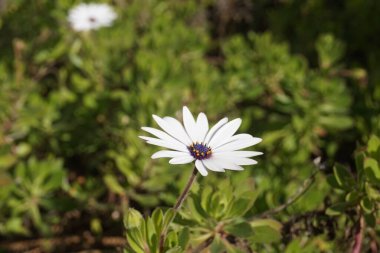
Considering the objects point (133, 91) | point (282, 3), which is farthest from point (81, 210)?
point (282, 3)

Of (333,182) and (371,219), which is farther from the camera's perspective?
(333,182)

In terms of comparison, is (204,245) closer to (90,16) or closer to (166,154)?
(166,154)

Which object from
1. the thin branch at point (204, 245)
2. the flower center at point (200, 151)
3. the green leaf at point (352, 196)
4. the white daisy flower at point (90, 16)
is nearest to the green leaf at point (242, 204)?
the thin branch at point (204, 245)

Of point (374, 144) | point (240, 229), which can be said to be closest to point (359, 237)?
point (374, 144)

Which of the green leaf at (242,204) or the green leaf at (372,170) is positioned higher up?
the green leaf at (372,170)

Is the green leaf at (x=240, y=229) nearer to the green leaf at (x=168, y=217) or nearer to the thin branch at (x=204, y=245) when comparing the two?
the thin branch at (x=204, y=245)

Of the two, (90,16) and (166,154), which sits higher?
(90,16)
